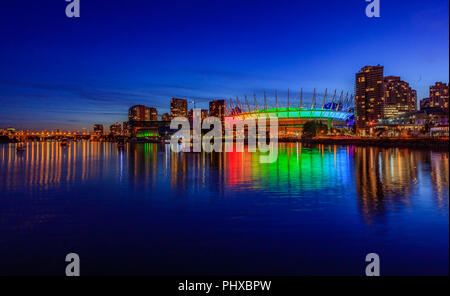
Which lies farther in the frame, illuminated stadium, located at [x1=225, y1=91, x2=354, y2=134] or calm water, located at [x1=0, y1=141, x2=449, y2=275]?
illuminated stadium, located at [x1=225, y1=91, x2=354, y2=134]

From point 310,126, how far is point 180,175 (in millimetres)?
91976

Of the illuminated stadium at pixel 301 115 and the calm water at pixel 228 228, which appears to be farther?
the illuminated stadium at pixel 301 115

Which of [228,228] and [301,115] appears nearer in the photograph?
[228,228]

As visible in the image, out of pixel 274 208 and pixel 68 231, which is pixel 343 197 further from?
pixel 68 231

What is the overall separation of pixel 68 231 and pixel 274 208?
23.9ft

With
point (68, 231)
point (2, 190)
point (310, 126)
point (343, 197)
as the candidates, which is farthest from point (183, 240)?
point (310, 126)

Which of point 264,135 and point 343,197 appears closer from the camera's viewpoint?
point 343,197

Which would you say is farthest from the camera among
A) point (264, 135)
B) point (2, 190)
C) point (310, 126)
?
point (264, 135)

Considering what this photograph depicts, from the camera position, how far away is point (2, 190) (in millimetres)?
18078
